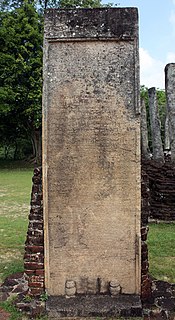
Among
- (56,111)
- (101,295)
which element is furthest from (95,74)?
(101,295)

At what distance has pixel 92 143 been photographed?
434 centimetres

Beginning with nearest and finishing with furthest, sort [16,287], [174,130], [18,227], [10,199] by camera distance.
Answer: [16,287]
[18,227]
[174,130]
[10,199]

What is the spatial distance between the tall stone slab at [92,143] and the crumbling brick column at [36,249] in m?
0.13

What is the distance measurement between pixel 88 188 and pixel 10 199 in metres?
7.72

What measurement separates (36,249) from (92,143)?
1338mm

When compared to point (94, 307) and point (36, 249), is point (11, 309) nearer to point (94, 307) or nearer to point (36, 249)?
point (36, 249)

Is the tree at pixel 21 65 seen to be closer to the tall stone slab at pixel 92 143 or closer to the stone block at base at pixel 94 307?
the tall stone slab at pixel 92 143

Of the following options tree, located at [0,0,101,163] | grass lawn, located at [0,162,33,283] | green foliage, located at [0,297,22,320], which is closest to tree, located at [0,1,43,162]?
tree, located at [0,0,101,163]

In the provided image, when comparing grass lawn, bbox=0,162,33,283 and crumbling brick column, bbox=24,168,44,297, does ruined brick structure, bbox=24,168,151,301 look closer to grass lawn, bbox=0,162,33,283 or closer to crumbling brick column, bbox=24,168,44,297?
crumbling brick column, bbox=24,168,44,297

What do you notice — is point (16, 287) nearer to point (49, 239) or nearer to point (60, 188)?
point (49, 239)

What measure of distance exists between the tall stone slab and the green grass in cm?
123

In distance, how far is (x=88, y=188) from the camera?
14.3 feet

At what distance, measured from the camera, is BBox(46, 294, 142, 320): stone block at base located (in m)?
4.23

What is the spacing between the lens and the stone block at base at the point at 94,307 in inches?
167
